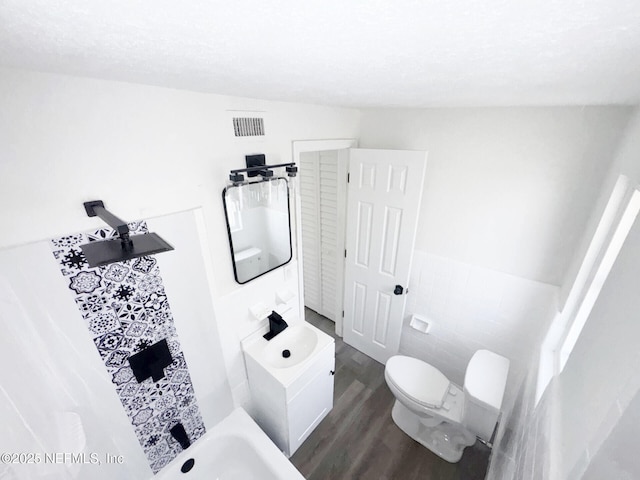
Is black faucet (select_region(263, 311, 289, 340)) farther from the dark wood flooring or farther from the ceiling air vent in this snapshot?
the ceiling air vent

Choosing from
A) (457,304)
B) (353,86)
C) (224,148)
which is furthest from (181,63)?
(457,304)

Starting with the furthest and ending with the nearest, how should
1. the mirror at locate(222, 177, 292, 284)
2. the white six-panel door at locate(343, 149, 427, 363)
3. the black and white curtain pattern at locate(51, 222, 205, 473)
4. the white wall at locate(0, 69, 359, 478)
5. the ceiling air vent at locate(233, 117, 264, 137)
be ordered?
the white six-panel door at locate(343, 149, 427, 363)
the mirror at locate(222, 177, 292, 284)
the ceiling air vent at locate(233, 117, 264, 137)
the black and white curtain pattern at locate(51, 222, 205, 473)
the white wall at locate(0, 69, 359, 478)

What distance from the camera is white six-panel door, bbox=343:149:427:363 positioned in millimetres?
1790

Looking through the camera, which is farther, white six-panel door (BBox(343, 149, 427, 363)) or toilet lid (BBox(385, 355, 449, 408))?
white six-panel door (BBox(343, 149, 427, 363))

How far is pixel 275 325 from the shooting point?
175 centimetres

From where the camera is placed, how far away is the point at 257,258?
5.14ft

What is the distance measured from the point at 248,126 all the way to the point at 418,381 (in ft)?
6.26

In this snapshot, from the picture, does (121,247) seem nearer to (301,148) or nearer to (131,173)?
(131,173)

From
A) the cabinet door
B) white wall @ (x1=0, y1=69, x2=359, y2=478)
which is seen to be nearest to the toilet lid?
the cabinet door

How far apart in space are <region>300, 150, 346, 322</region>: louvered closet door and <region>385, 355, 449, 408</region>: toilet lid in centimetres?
84

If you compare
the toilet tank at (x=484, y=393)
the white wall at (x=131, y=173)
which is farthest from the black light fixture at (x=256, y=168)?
the toilet tank at (x=484, y=393)

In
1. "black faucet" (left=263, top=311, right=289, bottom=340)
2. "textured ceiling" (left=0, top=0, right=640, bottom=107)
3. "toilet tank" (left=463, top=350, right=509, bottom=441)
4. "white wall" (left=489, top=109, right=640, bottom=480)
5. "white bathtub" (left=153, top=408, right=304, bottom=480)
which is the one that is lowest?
"white bathtub" (left=153, top=408, right=304, bottom=480)

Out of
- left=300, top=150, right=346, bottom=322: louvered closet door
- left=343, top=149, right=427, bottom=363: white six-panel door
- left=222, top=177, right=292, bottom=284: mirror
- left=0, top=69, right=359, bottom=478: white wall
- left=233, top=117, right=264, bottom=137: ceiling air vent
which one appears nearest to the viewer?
left=0, top=69, right=359, bottom=478: white wall

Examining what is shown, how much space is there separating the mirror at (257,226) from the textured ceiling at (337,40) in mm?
682
